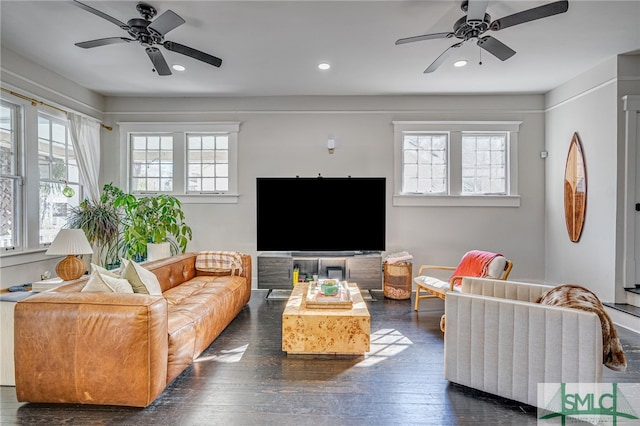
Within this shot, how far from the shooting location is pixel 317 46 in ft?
11.2

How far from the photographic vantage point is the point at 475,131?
494 centimetres

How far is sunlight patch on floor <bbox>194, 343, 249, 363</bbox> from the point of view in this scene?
8.86 feet

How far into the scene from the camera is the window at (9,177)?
3.54 m

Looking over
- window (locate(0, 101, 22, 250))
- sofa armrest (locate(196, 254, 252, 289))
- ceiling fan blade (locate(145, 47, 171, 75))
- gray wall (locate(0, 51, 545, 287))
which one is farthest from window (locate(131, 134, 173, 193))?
ceiling fan blade (locate(145, 47, 171, 75))

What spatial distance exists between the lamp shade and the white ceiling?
190cm

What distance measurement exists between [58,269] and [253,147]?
2877 mm

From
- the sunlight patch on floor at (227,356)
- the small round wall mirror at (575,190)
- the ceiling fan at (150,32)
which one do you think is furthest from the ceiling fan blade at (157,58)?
the small round wall mirror at (575,190)

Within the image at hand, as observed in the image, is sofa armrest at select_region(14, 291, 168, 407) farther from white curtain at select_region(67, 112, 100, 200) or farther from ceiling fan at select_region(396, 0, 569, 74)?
white curtain at select_region(67, 112, 100, 200)

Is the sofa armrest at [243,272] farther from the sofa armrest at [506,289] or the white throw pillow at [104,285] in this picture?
the sofa armrest at [506,289]

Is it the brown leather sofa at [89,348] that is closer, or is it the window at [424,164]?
the brown leather sofa at [89,348]

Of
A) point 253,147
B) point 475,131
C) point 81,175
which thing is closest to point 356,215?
point 253,147

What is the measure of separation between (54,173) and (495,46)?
5.16 metres

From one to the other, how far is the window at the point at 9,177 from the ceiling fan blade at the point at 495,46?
189 inches

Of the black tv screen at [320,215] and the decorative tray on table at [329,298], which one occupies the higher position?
the black tv screen at [320,215]
